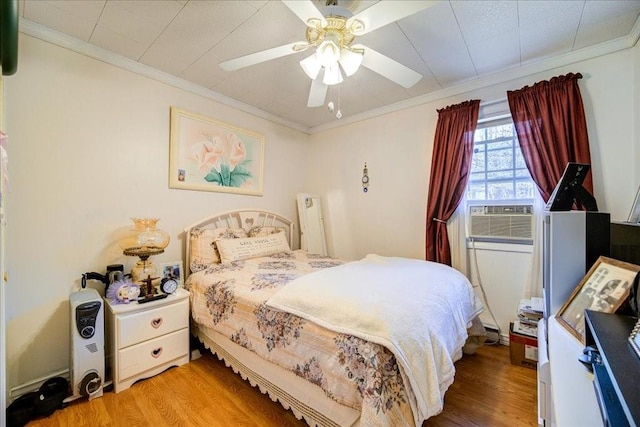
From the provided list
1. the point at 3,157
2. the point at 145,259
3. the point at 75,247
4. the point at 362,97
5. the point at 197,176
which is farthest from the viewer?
the point at 362,97

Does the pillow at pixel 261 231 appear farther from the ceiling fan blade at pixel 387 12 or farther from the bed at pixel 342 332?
the ceiling fan blade at pixel 387 12

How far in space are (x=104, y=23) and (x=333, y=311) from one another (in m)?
2.45

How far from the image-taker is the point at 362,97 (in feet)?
9.57

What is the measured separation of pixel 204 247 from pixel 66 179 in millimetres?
1137

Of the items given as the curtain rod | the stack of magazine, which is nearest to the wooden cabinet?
the stack of magazine

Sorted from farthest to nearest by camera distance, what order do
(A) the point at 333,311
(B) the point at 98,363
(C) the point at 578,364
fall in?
(B) the point at 98,363
(A) the point at 333,311
(C) the point at 578,364

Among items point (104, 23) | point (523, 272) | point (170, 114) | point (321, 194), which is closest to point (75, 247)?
point (170, 114)

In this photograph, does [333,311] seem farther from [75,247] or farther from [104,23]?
[104,23]

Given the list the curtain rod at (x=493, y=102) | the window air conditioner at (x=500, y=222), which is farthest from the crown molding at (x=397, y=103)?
the window air conditioner at (x=500, y=222)

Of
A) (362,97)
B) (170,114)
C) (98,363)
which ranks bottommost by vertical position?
(98,363)

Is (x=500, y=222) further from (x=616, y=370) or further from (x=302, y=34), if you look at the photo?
(x=302, y=34)

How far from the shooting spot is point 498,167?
2.53 metres

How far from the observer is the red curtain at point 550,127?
2.04 metres

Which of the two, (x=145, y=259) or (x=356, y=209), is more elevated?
(x=356, y=209)
